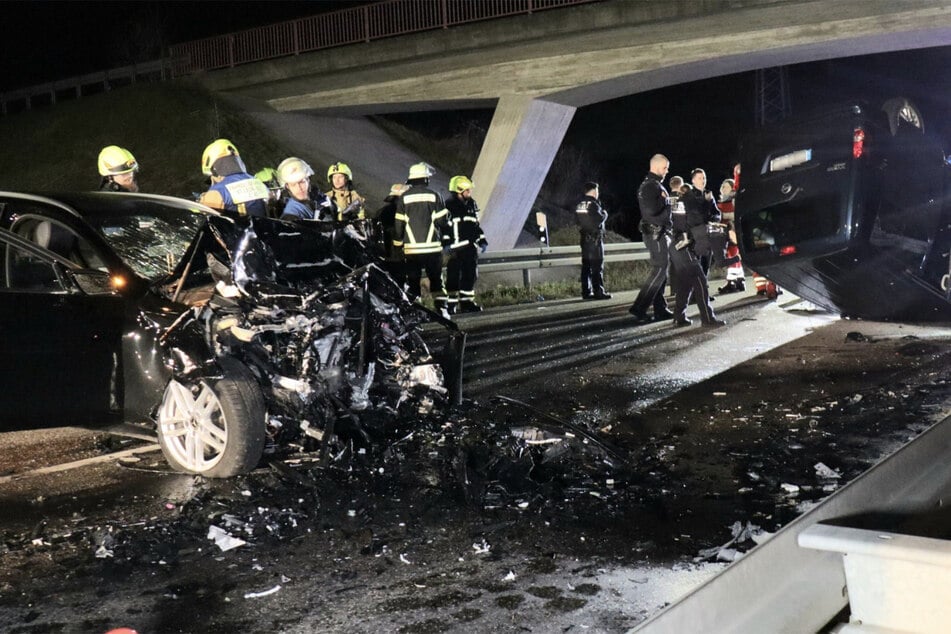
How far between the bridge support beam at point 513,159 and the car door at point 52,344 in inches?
584

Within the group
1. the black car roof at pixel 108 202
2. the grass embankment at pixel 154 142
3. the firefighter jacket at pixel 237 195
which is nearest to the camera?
the black car roof at pixel 108 202

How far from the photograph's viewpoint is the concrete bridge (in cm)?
1562

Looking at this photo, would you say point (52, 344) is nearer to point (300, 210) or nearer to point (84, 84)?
point (300, 210)

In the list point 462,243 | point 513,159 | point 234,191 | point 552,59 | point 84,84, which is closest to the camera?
point 234,191

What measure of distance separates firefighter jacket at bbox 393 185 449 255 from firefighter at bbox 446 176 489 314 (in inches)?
30.1

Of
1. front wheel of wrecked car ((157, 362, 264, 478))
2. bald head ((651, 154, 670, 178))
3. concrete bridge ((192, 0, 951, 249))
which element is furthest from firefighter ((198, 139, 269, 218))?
concrete bridge ((192, 0, 951, 249))

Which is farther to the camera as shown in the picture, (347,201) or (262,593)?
(347,201)

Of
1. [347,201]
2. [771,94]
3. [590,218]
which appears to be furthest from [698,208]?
[771,94]

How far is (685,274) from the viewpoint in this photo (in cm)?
1150

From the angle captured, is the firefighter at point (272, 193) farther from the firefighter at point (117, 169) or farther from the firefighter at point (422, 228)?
the firefighter at point (422, 228)

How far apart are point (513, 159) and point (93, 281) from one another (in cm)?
1557

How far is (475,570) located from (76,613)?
1.48 m

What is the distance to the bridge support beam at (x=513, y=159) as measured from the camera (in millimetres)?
19750

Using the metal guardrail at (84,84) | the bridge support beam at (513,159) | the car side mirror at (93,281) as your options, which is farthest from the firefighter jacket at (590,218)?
the metal guardrail at (84,84)
